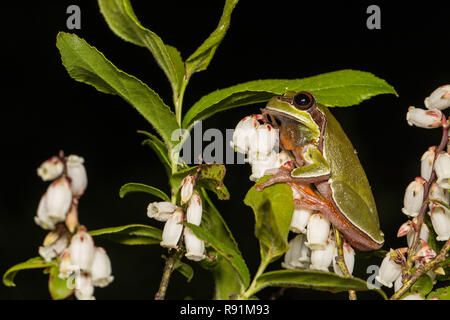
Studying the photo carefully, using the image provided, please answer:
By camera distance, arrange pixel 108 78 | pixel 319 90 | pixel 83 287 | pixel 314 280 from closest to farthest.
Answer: pixel 314 280 < pixel 83 287 < pixel 108 78 < pixel 319 90

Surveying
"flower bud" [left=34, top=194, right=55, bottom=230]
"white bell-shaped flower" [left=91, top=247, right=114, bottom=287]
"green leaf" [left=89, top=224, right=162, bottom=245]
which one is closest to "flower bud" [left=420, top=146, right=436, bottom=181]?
"green leaf" [left=89, top=224, right=162, bottom=245]

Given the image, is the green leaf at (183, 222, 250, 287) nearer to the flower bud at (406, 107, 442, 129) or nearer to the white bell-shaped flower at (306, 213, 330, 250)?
the white bell-shaped flower at (306, 213, 330, 250)

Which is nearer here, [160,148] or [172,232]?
[172,232]

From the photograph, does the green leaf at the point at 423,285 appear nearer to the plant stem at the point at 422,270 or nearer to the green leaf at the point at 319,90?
the plant stem at the point at 422,270

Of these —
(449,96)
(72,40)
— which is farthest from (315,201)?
(72,40)

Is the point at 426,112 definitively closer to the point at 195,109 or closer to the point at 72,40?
the point at 195,109

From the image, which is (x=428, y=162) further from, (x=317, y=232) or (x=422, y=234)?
(x=317, y=232)

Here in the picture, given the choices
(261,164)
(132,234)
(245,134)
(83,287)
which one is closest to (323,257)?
(261,164)
